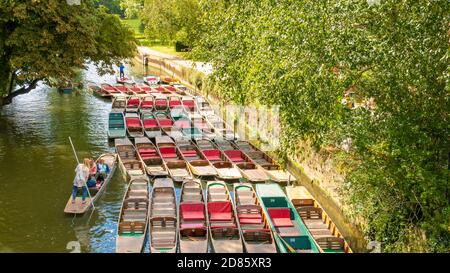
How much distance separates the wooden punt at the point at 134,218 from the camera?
16203 millimetres

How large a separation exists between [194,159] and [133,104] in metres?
12.5

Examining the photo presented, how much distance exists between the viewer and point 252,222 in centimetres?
1819

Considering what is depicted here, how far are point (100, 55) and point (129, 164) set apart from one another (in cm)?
1062

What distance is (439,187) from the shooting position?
13.7m

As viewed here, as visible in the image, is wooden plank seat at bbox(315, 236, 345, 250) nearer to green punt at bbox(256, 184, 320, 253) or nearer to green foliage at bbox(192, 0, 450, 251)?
green punt at bbox(256, 184, 320, 253)

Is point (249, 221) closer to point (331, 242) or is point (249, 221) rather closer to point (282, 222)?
point (282, 222)

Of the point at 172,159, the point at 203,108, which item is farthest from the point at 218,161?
the point at 203,108

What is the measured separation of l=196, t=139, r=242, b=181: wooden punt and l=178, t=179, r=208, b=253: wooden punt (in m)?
2.42

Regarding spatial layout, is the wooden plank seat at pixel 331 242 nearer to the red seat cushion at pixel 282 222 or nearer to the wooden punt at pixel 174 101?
the red seat cushion at pixel 282 222

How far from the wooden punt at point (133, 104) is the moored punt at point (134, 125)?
162 centimetres

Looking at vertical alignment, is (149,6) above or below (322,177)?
above

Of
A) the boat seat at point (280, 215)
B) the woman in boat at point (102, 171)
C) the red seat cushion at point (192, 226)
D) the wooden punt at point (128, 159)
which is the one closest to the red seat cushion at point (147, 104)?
the wooden punt at point (128, 159)
